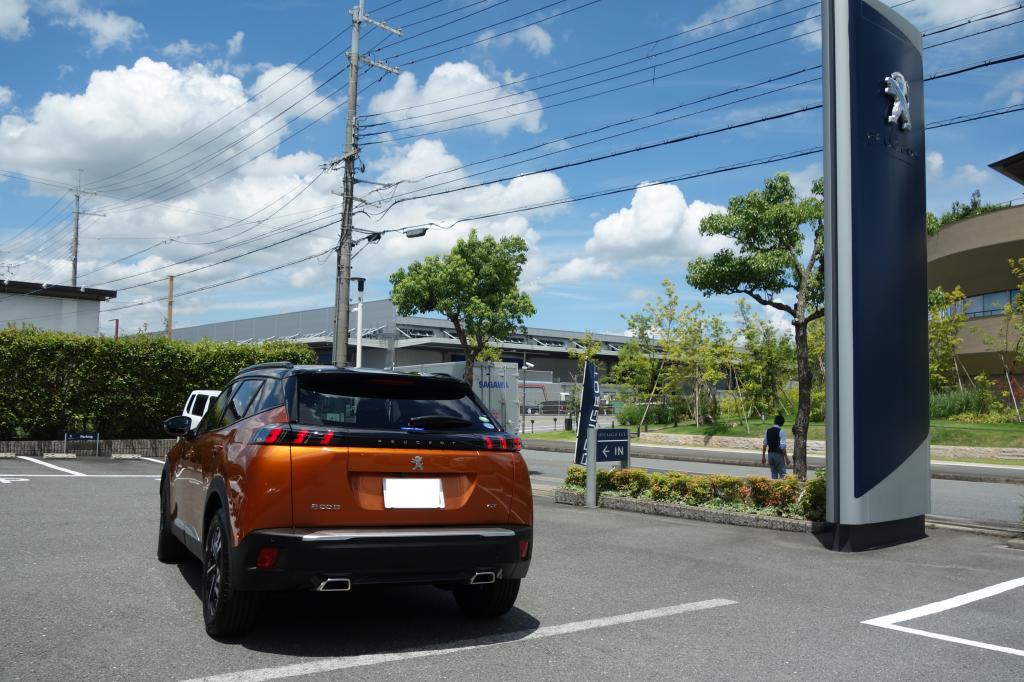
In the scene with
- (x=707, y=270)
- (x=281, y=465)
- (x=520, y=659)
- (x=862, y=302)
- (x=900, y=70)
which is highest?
(x=900, y=70)

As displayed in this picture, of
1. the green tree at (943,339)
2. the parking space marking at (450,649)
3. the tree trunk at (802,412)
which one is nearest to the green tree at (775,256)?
the tree trunk at (802,412)

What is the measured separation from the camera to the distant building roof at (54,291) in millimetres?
41781

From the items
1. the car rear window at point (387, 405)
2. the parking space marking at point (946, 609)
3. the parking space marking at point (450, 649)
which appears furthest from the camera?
the parking space marking at point (946, 609)

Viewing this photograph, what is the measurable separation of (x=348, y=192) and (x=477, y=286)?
9736 millimetres

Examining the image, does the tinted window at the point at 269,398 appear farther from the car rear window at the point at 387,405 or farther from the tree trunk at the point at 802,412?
the tree trunk at the point at 802,412

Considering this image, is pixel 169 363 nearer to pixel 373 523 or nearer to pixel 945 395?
pixel 373 523

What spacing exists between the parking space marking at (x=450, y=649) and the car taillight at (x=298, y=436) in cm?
124

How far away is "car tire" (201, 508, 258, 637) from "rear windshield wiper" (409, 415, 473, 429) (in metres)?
1.28

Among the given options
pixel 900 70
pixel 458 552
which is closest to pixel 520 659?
pixel 458 552

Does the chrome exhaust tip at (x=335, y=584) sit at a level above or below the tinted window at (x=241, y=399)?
below

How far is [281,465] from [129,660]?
1370 mm

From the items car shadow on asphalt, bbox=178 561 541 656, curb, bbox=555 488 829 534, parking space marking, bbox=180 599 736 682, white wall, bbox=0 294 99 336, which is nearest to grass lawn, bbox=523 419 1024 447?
curb, bbox=555 488 829 534

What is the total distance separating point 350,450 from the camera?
4840mm

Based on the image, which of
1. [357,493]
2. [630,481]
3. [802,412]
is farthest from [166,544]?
[802,412]
